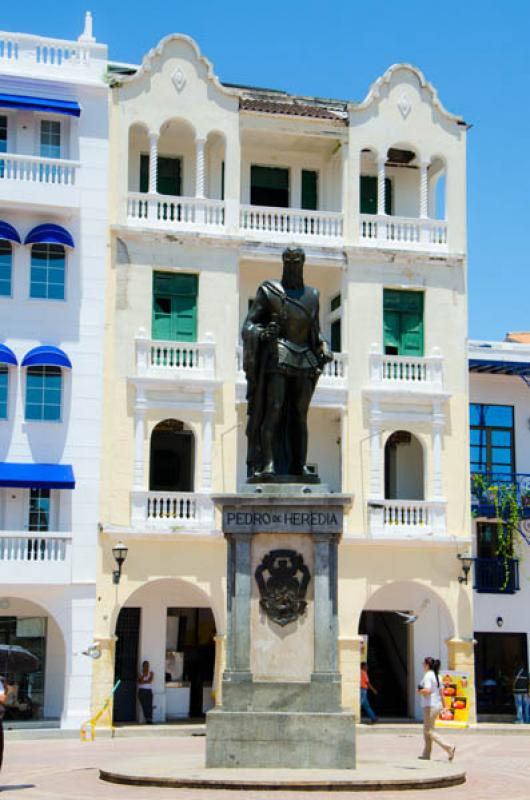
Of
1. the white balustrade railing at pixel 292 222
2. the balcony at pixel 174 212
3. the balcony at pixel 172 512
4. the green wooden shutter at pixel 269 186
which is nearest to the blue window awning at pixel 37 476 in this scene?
the balcony at pixel 172 512

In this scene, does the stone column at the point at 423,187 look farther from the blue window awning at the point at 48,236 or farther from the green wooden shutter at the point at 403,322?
the blue window awning at the point at 48,236

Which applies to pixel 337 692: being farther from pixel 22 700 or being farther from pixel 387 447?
pixel 387 447

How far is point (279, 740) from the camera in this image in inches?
761

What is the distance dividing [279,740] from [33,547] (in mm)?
14797

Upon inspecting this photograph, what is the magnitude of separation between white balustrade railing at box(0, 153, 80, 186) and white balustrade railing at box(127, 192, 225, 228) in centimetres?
167

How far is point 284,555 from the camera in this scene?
2005 cm

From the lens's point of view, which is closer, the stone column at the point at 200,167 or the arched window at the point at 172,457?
the stone column at the point at 200,167

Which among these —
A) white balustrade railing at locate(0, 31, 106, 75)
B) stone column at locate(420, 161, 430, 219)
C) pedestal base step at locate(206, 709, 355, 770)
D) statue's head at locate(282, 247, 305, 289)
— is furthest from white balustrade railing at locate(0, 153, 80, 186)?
pedestal base step at locate(206, 709, 355, 770)

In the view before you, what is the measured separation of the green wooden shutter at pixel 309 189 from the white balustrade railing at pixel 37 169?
6742 millimetres

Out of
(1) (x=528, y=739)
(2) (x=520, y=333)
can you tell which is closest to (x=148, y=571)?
(1) (x=528, y=739)

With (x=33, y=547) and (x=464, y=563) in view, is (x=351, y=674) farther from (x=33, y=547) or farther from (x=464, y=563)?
(x=33, y=547)

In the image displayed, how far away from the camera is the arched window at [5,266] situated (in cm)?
3397

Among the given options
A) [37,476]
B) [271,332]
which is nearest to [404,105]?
[37,476]

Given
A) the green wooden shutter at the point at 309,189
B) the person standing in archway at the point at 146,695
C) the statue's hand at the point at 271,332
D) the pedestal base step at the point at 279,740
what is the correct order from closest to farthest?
the pedestal base step at the point at 279,740 → the statue's hand at the point at 271,332 → the person standing in archway at the point at 146,695 → the green wooden shutter at the point at 309,189
